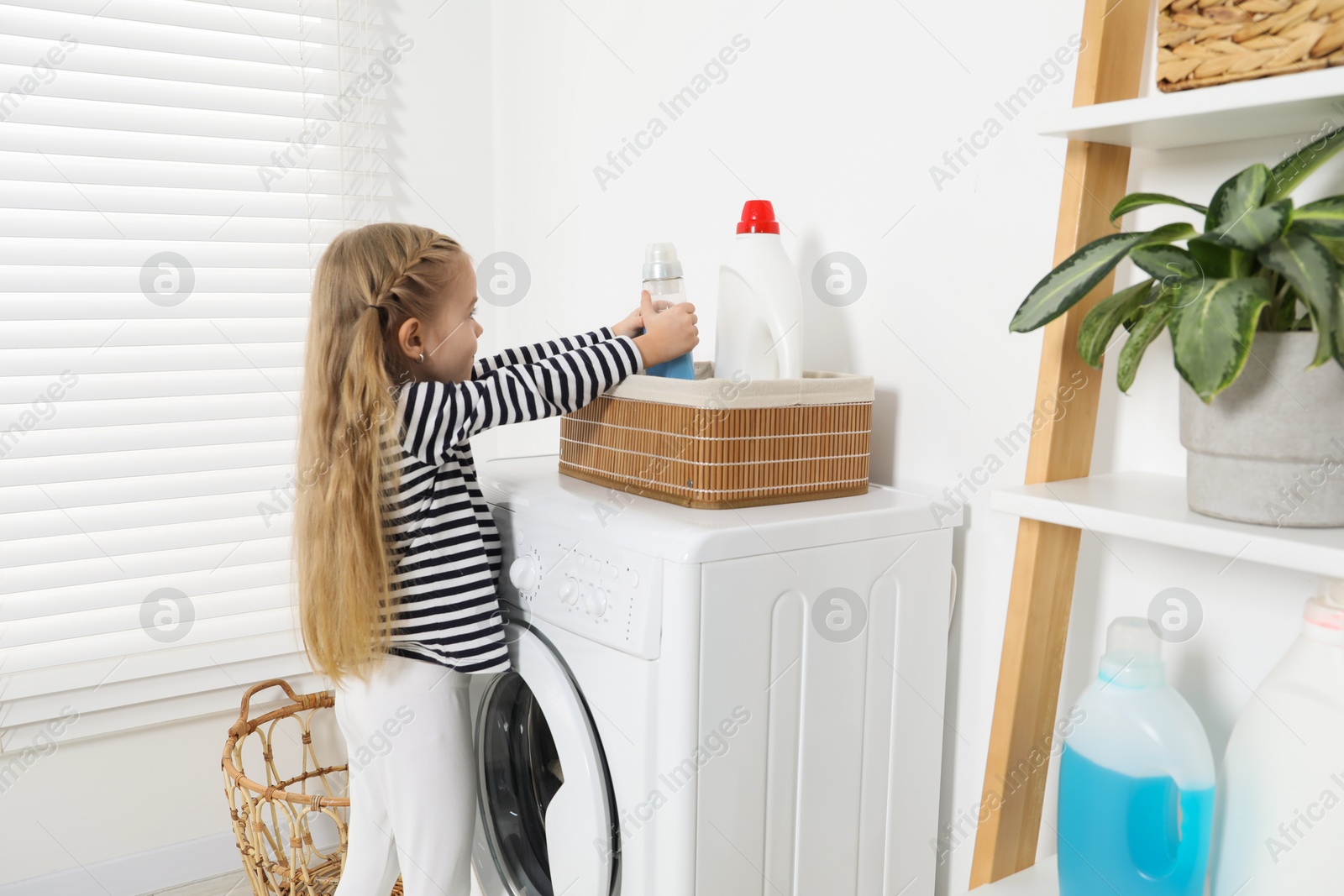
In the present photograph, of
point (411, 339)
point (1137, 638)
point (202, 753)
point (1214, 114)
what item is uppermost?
point (1214, 114)

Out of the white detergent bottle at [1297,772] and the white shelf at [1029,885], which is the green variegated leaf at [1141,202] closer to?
the white detergent bottle at [1297,772]

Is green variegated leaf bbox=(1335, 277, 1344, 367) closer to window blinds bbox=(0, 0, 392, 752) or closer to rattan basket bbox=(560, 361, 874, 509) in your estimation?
rattan basket bbox=(560, 361, 874, 509)

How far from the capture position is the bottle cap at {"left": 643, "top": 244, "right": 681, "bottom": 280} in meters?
1.22

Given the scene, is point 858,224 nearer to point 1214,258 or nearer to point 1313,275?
point 1214,258

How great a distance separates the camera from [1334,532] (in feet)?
2.24

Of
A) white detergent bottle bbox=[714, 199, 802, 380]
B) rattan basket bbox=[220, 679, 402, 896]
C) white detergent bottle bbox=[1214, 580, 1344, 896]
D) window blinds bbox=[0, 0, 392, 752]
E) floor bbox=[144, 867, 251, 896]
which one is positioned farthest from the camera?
floor bbox=[144, 867, 251, 896]

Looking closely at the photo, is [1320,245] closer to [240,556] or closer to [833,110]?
[833,110]

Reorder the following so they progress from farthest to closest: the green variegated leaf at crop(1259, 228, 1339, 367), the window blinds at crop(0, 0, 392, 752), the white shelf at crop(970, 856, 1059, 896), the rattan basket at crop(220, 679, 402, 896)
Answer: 1. the window blinds at crop(0, 0, 392, 752)
2. the rattan basket at crop(220, 679, 402, 896)
3. the white shelf at crop(970, 856, 1059, 896)
4. the green variegated leaf at crop(1259, 228, 1339, 367)

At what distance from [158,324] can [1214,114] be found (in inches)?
69.5

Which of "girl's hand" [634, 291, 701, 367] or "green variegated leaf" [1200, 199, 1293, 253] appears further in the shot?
"girl's hand" [634, 291, 701, 367]

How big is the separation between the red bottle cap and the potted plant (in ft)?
1.51

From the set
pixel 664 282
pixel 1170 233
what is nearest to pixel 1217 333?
pixel 1170 233

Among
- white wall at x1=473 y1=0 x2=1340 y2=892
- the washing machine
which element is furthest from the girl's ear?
white wall at x1=473 y1=0 x2=1340 y2=892

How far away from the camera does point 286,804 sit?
1.45 meters
